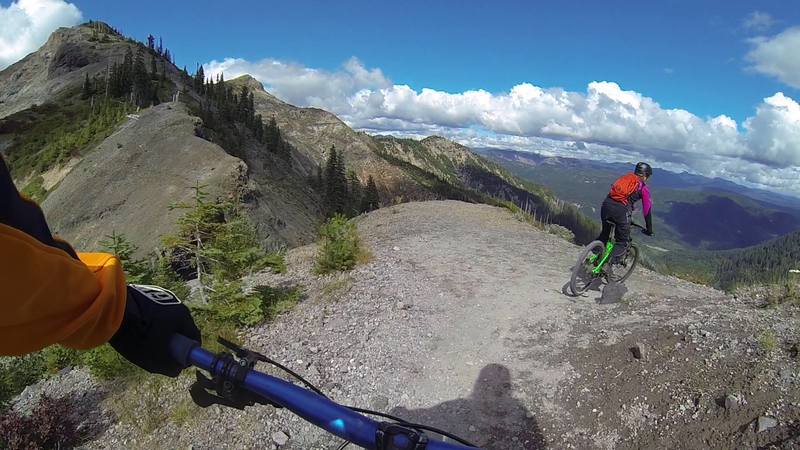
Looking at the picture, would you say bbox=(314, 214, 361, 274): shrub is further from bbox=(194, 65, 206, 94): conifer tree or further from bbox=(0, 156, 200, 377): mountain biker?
bbox=(194, 65, 206, 94): conifer tree

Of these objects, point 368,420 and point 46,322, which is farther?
point 368,420

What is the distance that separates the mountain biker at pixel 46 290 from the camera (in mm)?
1365

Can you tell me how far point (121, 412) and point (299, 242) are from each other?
28355 mm

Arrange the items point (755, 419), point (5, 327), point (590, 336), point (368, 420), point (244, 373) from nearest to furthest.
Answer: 1. point (5, 327)
2. point (368, 420)
3. point (244, 373)
4. point (755, 419)
5. point (590, 336)

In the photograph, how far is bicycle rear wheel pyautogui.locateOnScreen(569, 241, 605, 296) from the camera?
1117 centimetres

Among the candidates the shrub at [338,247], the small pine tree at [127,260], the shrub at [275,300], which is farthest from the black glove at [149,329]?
the shrub at [338,247]

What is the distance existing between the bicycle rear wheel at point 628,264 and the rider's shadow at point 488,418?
5.97m

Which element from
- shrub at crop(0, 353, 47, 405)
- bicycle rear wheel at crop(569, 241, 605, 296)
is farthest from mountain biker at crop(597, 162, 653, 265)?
shrub at crop(0, 353, 47, 405)

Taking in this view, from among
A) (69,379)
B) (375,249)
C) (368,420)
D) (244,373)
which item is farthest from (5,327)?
(375,249)

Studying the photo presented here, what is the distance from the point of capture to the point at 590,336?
870cm

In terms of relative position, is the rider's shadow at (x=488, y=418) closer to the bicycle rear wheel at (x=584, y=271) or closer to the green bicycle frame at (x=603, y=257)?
the bicycle rear wheel at (x=584, y=271)

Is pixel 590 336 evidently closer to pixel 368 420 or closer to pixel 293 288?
pixel 293 288

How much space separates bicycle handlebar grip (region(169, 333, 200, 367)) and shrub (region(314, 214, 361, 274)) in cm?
1046

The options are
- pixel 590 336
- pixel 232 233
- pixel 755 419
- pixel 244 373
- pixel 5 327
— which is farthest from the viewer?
pixel 232 233
